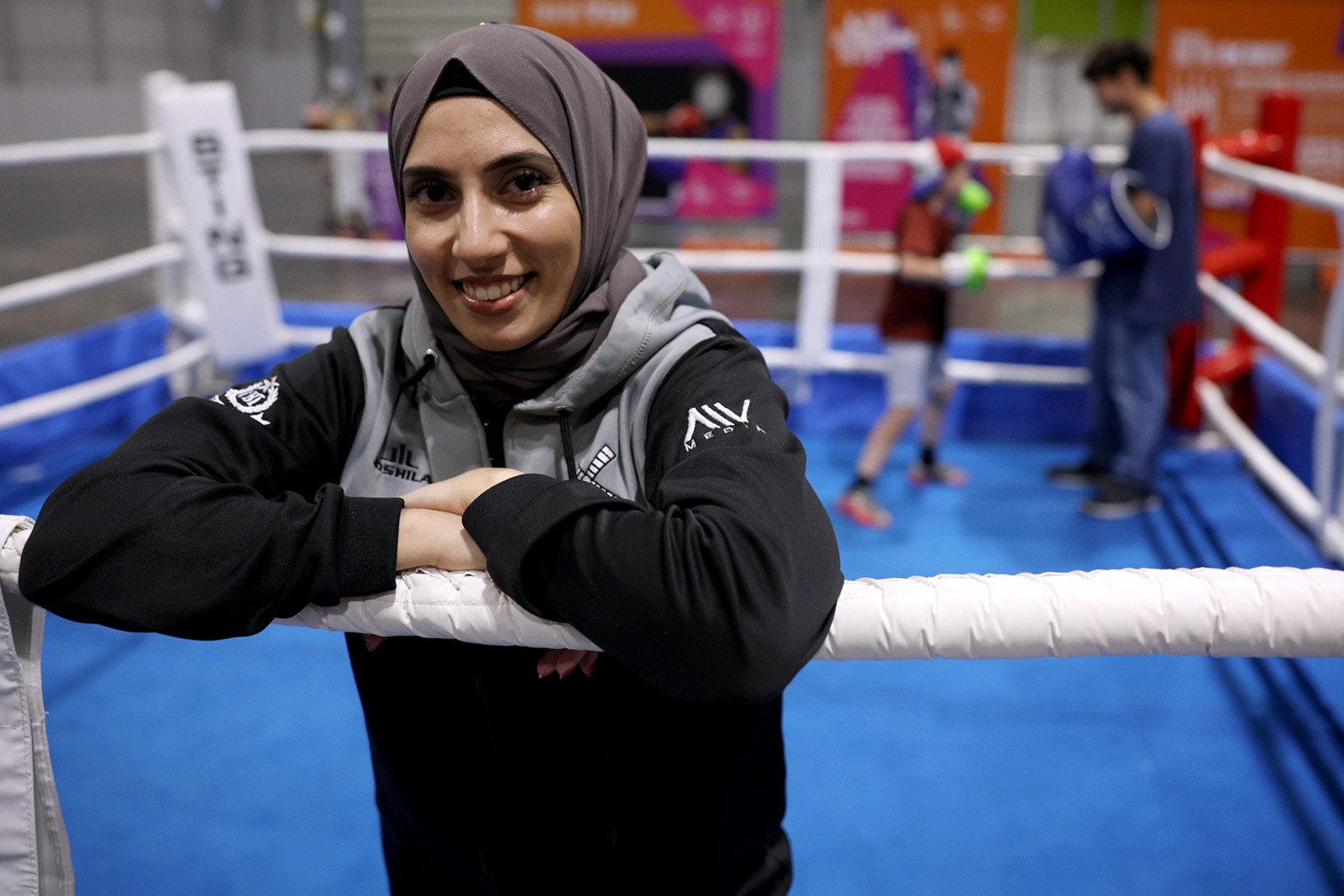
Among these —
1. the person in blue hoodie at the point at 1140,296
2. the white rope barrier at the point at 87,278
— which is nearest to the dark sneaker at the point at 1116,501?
the person in blue hoodie at the point at 1140,296

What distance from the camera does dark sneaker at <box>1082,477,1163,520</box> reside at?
3199 millimetres

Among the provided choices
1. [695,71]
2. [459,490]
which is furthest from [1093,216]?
[695,71]

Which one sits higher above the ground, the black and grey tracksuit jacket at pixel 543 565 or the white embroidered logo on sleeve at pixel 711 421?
the white embroidered logo on sleeve at pixel 711 421

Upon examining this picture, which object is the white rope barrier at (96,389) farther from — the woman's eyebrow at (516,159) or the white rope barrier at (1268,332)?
the white rope barrier at (1268,332)

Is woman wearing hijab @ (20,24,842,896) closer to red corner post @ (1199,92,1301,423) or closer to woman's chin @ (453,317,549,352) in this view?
woman's chin @ (453,317,549,352)

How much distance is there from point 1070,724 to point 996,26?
665 cm

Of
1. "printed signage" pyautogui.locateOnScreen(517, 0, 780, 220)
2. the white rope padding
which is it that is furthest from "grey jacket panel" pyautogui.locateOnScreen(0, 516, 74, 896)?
"printed signage" pyautogui.locateOnScreen(517, 0, 780, 220)

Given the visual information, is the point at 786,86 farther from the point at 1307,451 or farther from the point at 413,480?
the point at 413,480

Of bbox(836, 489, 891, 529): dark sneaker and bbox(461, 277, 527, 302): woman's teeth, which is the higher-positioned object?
bbox(461, 277, 527, 302): woman's teeth

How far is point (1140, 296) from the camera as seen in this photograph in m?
3.14

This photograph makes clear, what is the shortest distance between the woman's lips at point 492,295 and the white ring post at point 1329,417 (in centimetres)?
231

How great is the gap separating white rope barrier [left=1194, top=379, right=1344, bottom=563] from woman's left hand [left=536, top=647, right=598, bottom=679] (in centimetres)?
221

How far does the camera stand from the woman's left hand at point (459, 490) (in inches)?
32.3

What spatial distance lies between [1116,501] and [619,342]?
2.73 metres
